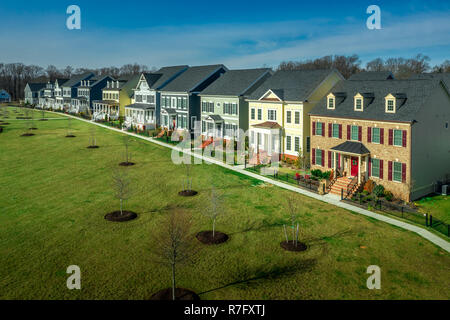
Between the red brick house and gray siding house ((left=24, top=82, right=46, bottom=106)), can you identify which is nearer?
A: the red brick house

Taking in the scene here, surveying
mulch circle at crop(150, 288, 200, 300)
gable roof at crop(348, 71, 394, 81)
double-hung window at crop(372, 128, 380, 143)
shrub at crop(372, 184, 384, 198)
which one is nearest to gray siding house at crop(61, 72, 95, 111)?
gable roof at crop(348, 71, 394, 81)

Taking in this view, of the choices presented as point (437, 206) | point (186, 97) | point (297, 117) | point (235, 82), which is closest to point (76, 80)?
point (186, 97)

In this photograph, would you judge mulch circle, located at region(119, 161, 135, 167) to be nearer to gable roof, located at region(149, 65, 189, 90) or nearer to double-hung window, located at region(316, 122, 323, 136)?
double-hung window, located at region(316, 122, 323, 136)

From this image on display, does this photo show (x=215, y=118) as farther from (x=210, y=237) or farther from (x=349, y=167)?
(x=210, y=237)

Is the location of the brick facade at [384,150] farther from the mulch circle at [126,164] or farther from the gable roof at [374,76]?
the mulch circle at [126,164]

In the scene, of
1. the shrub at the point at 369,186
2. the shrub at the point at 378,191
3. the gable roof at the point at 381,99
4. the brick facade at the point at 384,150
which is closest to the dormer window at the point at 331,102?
the gable roof at the point at 381,99
